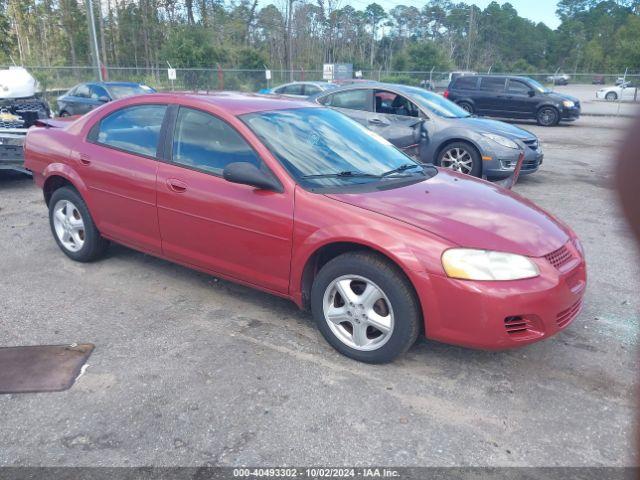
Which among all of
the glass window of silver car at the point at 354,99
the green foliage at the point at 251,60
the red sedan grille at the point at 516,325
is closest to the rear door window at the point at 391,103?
the glass window of silver car at the point at 354,99

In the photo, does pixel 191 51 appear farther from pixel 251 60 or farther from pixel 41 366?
pixel 41 366

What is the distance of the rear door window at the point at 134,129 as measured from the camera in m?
4.23


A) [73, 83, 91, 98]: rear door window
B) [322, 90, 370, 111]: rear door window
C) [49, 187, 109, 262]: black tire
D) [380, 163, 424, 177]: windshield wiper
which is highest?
[322, 90, 370, 111]: rear door window

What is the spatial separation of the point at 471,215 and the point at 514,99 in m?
17.2

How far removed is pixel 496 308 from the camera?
9.54ft

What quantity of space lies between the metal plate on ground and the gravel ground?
3.2 inches

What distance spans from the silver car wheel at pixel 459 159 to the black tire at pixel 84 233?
211 inches

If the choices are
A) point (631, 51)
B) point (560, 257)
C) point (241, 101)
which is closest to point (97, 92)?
point (241, 101)

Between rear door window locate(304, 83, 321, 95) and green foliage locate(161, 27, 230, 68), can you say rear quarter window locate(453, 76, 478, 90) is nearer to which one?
rear door window locate(304, 83, 321, 95)

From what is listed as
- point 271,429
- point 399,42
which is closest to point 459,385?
point 271,429

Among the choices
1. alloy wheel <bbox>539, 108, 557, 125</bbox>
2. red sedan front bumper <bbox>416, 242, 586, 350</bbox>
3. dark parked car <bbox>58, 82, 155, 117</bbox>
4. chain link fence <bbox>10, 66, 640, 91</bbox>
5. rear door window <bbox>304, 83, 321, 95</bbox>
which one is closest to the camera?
red sedan front bumper <bbox>416, 242, 586, 350</bbox>

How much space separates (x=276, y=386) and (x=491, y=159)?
6007 millimetres

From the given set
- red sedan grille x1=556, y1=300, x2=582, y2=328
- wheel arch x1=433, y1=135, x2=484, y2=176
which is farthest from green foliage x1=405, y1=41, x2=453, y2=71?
red sedan grille x1=556, y1=300, x2=582, y2=328

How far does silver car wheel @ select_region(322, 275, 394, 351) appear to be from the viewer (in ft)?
10.5
